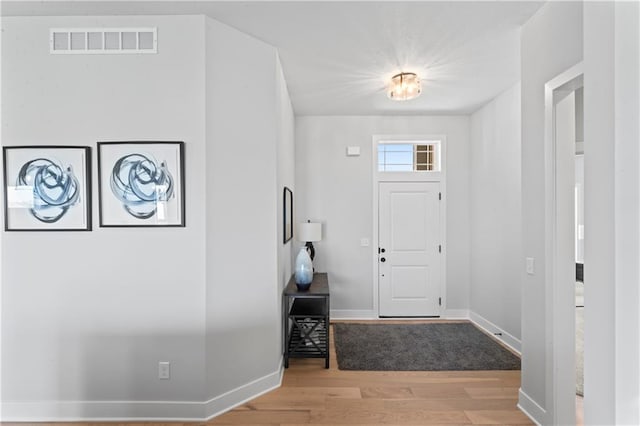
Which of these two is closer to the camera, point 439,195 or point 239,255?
point 239,255

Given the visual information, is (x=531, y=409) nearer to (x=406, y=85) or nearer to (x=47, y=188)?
(x=406, y=85)

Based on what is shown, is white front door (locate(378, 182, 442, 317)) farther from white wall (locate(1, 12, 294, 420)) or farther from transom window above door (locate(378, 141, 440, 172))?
white wall (locate(1, 12, 294, 420))

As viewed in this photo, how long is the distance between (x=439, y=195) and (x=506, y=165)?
1008 millimetres

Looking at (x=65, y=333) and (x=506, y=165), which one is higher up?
(x=506, y=165)

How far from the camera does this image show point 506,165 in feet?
11.9

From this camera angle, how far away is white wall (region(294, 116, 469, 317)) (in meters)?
4.48

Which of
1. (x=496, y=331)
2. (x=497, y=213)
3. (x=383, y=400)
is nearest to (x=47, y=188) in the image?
(x=383, y=400)

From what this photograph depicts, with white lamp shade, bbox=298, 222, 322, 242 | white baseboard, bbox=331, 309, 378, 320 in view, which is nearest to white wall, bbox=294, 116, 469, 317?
white baseboard, bbox=331, 309, 378, 320

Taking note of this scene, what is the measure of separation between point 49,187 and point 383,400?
112 inches

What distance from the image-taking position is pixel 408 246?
14.7 ft

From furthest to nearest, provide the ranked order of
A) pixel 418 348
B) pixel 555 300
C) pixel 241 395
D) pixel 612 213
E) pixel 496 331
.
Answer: pixel 496 331 → pixel 418 348 → pixel 241 395 → pixel 555 300 → pixel 612 213

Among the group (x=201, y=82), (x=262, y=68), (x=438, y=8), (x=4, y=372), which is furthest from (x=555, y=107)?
(x=4, y=372)
